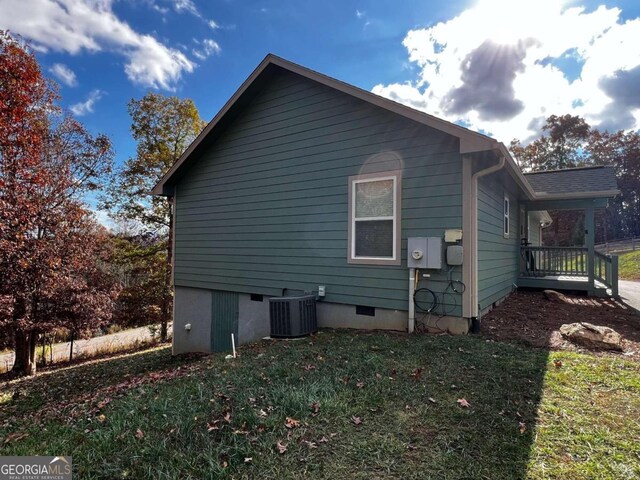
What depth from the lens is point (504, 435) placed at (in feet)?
7.88

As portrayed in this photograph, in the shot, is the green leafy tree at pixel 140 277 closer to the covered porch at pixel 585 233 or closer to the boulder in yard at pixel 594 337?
the covered porch at pixel 585 233

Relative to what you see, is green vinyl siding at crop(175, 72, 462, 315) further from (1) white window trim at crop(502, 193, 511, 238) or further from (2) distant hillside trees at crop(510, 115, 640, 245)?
(2) distant hillside trees at crop(510, 115, 640, 245)

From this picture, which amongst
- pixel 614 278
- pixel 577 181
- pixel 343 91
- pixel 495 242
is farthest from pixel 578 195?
pixel 343 91

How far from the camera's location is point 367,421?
261 centimetres

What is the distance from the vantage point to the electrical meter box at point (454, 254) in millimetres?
5066

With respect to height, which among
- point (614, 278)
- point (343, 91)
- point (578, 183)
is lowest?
point (614, 278)

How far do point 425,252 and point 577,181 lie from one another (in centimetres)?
797

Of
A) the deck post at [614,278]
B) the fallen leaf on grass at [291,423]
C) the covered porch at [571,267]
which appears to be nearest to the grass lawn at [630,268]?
the covered porch at [571,267]

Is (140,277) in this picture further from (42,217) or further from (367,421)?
(367,421)

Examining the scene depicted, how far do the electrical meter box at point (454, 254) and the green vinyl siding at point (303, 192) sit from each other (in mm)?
318

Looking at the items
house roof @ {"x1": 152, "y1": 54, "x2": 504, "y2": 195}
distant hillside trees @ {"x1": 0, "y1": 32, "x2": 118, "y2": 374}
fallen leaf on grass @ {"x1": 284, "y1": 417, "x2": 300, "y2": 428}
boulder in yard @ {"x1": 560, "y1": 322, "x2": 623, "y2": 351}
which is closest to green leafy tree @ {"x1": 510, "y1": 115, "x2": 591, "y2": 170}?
house roof @ {"x1": 152, "y1": 54, "x2": 504, "y2": 195}

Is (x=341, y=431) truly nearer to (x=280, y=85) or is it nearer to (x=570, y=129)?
(x=280, y=85)

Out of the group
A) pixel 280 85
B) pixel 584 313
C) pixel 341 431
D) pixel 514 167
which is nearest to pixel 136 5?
pixel 280 85

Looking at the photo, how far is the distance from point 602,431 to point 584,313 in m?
5.50
